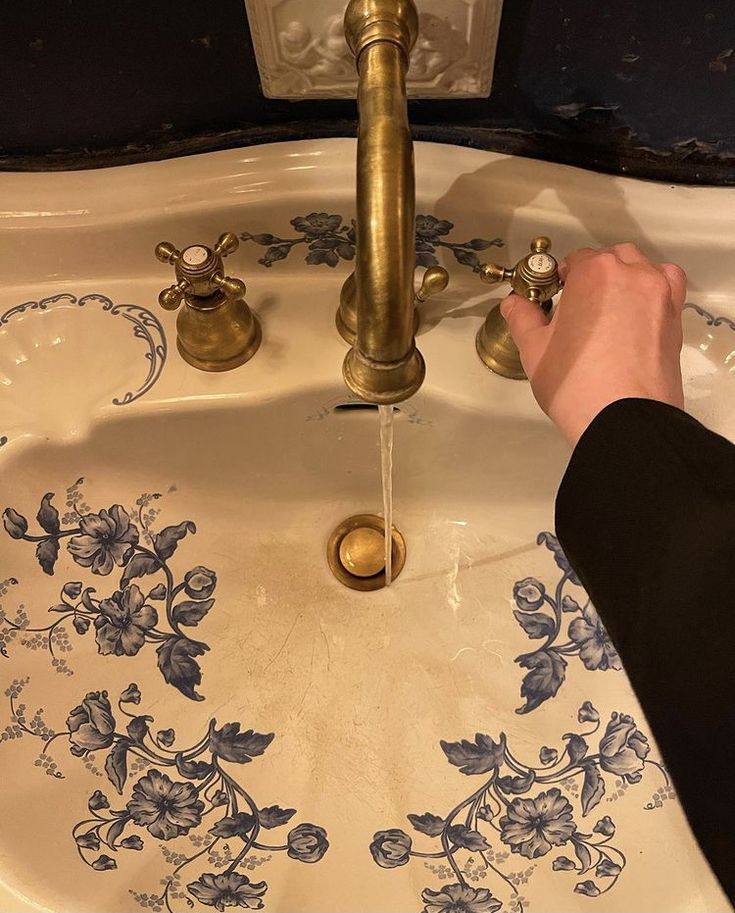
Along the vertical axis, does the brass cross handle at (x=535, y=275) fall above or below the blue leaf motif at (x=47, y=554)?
above

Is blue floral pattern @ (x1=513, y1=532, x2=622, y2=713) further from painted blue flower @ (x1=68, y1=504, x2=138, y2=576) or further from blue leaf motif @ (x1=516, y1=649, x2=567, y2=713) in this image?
painted blue flower @ (x1=68, y1=504, x2=138, y2=576)

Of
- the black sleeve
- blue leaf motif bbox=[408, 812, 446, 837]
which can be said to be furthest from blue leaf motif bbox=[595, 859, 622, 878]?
the black sleeve

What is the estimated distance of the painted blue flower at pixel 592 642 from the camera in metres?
0.60

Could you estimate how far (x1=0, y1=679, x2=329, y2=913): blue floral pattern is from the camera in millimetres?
517

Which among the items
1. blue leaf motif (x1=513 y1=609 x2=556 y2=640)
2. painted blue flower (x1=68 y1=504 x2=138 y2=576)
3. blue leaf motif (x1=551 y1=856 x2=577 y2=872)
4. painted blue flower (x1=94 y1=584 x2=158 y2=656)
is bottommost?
blue leaf motif (x1=551 y1=856 x2=577 y2=872)

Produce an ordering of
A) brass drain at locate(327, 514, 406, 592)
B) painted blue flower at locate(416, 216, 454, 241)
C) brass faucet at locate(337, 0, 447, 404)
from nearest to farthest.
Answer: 1. brass faucet at locate(337, 0, 447, 404)
2. painted blue flower at locate(416, 216, 454, 241)
3. brass drain at locate(327, 514, 406, 592)

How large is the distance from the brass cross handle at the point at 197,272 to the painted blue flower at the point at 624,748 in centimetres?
43

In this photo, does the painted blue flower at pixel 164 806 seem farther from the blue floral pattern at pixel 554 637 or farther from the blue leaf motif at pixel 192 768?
the blue floral pattern at pixel 554 637

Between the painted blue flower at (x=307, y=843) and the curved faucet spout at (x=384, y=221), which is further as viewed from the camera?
the painted blue flower at (x=307, y=843)

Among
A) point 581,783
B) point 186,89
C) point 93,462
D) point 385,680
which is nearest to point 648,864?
point 581,783

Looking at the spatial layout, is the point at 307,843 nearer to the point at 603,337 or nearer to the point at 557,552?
the point at 557,552

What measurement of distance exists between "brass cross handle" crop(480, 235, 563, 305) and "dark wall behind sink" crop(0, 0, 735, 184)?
94 millimetres

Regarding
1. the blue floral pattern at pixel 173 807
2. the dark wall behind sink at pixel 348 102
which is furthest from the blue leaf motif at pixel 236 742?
the dark wall behind sink at pixel 348 102

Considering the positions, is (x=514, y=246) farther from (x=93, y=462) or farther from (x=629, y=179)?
(x=93, y=462)
